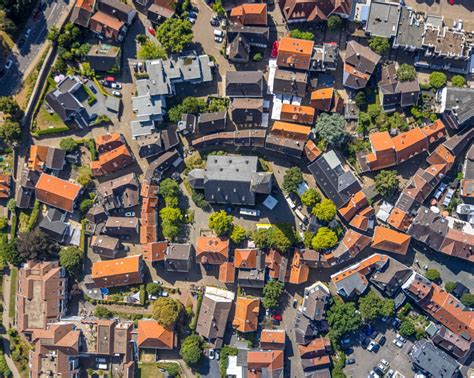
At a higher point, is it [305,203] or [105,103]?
[105,103]

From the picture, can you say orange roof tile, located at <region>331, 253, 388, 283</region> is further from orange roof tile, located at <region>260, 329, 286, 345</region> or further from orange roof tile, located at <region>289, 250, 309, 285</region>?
orange roof tile, located at <region>260, 329, 286, 345</region>

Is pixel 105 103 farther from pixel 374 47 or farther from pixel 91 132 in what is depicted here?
pixel 374 47

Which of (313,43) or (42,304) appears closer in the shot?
(313,43)

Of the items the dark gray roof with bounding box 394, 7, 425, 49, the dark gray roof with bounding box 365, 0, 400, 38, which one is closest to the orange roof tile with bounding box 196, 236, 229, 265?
the dark gray roof with bounding box 365, 0, 400, 38

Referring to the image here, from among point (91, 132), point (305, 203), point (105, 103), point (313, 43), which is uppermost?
point (313, 43)

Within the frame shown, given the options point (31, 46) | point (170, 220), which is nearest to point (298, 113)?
point (170, 220)

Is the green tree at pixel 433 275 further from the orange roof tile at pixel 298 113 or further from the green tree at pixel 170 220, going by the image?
the green tree at pixel 170 220

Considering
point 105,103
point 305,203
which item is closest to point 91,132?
point 105,103
